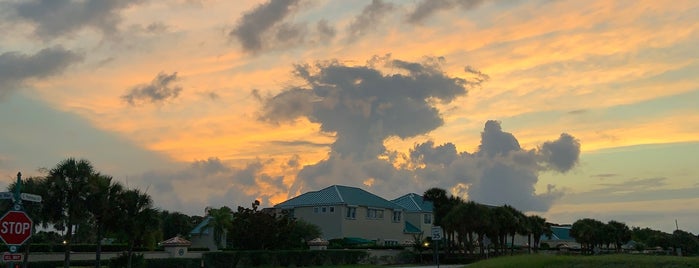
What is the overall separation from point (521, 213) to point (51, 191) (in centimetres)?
5644

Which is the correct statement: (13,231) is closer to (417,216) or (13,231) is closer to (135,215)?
(135,215)

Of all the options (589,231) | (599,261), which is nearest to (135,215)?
(599,261)

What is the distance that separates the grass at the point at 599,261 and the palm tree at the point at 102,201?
2531 centimetres

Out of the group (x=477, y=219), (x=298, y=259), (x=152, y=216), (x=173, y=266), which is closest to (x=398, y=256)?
(x=477, y=219)

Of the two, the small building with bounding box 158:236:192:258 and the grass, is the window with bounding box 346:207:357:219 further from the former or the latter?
the grass

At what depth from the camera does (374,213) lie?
281 feet

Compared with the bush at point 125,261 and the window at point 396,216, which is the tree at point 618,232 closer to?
the window at point 396,216

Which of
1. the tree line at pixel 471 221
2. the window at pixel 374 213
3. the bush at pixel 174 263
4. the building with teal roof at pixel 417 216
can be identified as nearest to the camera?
the bush at pixel 174 263

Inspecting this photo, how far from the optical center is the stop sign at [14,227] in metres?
18.8

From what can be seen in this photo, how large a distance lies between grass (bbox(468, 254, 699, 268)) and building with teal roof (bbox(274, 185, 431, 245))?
57162 mm

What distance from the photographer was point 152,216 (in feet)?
139

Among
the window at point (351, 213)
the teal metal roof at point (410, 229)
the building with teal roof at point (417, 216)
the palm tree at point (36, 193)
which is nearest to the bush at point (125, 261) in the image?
the palm tree at point (36, 193)

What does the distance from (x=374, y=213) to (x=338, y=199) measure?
669 cm

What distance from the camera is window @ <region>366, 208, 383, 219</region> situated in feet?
277
